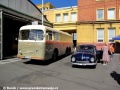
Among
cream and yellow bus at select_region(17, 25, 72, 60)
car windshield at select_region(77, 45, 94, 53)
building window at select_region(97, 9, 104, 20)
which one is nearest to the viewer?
cream and yellow bus at select_region(17, 25, 72, 60)

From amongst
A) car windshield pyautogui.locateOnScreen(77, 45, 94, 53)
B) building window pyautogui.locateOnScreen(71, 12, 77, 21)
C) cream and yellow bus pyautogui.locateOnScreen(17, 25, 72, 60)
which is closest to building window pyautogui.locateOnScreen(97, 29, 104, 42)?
building window pyautogui.locateOnScreen(71, 12, 77, 21)

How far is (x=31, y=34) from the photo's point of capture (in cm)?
1387

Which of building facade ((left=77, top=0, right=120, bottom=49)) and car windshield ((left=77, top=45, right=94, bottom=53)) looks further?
building facade ((left=77, top=0, right=120, bottom=49))

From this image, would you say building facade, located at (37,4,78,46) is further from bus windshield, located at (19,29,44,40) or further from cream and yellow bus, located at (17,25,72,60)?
bus windshield, located at (19,29,44,40)

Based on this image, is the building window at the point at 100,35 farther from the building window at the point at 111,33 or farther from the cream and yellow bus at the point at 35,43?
the cream and yellow bus at the point at 35,43

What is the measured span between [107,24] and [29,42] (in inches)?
811

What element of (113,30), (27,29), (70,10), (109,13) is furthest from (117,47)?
(27,29)

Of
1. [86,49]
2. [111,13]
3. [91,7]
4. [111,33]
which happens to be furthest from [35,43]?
[111,13]

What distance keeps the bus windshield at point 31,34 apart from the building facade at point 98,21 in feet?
61.7

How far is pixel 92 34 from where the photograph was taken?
32156mm

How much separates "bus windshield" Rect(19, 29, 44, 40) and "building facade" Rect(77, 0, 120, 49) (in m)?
18.8

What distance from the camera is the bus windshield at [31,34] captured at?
13.5 meters

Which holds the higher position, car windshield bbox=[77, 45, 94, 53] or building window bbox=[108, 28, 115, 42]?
building window bbox=[108, 28, 115, 42]

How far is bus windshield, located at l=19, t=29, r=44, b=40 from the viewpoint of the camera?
44.3ft
